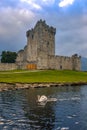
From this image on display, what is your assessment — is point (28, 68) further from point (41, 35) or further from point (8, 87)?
point (8, 87)

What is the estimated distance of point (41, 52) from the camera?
13662cm

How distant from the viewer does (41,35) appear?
454 feet

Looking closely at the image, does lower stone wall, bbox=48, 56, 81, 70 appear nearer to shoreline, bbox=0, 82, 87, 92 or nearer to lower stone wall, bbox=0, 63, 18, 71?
lower stone wall, bbox=0, 63, 18, 71

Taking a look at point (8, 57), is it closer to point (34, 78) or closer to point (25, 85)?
point (34, 78)

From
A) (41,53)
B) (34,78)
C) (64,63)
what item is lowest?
(34,78)

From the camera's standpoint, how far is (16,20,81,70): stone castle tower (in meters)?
136

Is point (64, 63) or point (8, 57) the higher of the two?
point (8, 57)

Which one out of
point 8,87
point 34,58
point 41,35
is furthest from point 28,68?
point 8,87

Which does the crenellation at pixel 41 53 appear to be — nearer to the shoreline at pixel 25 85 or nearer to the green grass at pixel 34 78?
the green grass at pixel 34 78

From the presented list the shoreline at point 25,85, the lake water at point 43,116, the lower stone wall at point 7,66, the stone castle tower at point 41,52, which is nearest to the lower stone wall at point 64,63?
the stone castle tower at point 41,52

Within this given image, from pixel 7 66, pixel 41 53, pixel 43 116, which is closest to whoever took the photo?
pixel 43 116

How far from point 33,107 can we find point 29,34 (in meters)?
104

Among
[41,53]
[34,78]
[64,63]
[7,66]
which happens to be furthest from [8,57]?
[34,78]

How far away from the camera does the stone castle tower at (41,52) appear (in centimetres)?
13612
